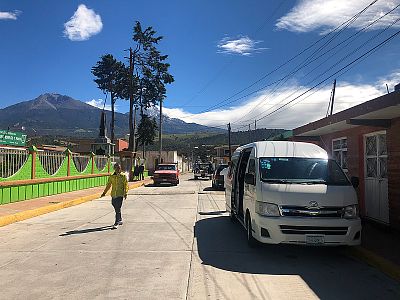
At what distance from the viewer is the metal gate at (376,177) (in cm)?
1067

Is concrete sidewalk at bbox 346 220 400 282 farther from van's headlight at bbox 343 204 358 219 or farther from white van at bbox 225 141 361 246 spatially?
van's headlight at bbox 343 204 358 219

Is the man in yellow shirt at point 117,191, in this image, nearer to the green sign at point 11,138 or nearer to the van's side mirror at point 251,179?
the van's side mirror at point 251,179

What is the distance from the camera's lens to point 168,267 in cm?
700

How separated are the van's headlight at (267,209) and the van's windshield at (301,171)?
0.61 metres

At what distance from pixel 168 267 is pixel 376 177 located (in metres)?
6.63

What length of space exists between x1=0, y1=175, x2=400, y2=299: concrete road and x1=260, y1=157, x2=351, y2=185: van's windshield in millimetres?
1380

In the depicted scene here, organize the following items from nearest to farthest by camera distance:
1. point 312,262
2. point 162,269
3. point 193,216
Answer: point 162,269
point 312,262
point 193,216

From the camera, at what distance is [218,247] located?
8.70 metres

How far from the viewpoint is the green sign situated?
2660 centimetres

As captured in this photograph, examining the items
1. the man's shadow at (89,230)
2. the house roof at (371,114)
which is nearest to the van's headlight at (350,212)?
the house roof at (371,114)

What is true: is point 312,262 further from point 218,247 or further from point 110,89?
Answer: point 110,89

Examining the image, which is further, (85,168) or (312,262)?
(85,168)

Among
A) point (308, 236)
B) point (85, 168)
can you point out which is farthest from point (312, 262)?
point (85, 168)

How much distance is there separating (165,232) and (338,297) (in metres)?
5.55
